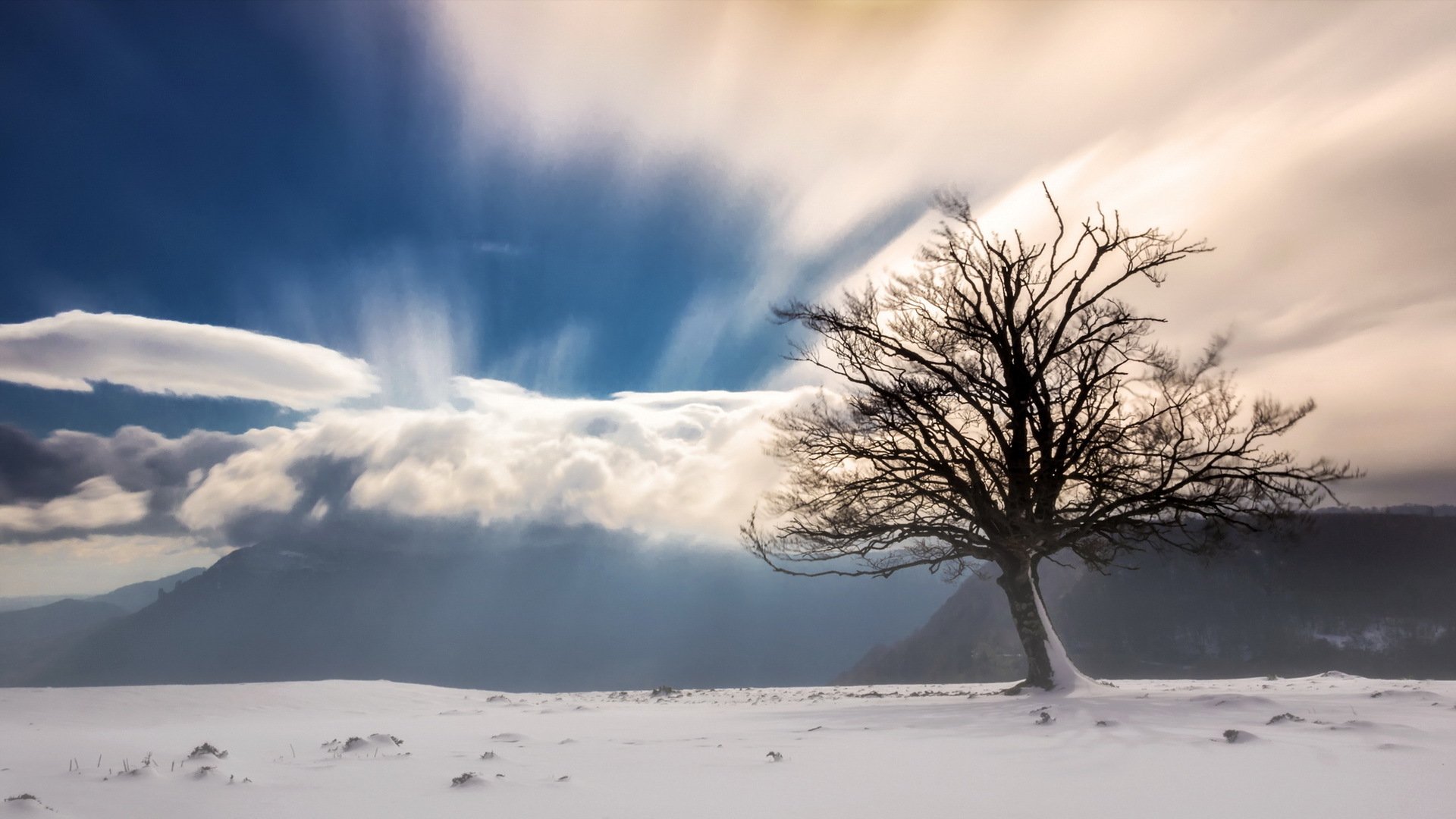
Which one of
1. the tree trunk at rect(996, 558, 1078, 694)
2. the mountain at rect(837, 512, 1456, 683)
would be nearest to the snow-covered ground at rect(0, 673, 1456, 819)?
the tree trunk at rect(996, 558, 1078, 694)

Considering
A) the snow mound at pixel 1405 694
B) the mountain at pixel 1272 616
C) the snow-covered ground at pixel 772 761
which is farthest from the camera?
the mountain at pixel 1272 616

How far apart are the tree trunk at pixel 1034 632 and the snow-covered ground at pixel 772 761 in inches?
118

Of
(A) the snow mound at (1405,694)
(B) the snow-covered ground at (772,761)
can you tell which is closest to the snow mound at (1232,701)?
(B) the snow-covered ground at (772,761)

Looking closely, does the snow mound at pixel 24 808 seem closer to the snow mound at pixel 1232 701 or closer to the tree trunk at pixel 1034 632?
the snow mound at pixel 1232 701

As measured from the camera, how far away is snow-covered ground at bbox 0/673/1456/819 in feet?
14.0

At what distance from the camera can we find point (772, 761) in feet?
19.1

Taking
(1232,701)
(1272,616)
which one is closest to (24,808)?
(1232,701)

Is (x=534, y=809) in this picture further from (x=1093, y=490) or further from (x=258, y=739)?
(x=1093, y=490)

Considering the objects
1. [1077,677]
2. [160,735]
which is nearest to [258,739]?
[160,735]

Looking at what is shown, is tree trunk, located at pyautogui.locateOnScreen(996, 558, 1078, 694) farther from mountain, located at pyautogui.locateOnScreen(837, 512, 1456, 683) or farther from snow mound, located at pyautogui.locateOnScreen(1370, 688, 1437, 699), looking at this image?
mountain, located at pyautogui.locateOnScreen(837, 512, 1456, 683)

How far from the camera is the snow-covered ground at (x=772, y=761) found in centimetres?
428

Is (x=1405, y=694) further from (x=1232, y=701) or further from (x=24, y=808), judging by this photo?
(x=24, y=808)

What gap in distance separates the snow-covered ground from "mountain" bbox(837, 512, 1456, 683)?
149 meters

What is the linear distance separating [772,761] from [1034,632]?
1002cm
